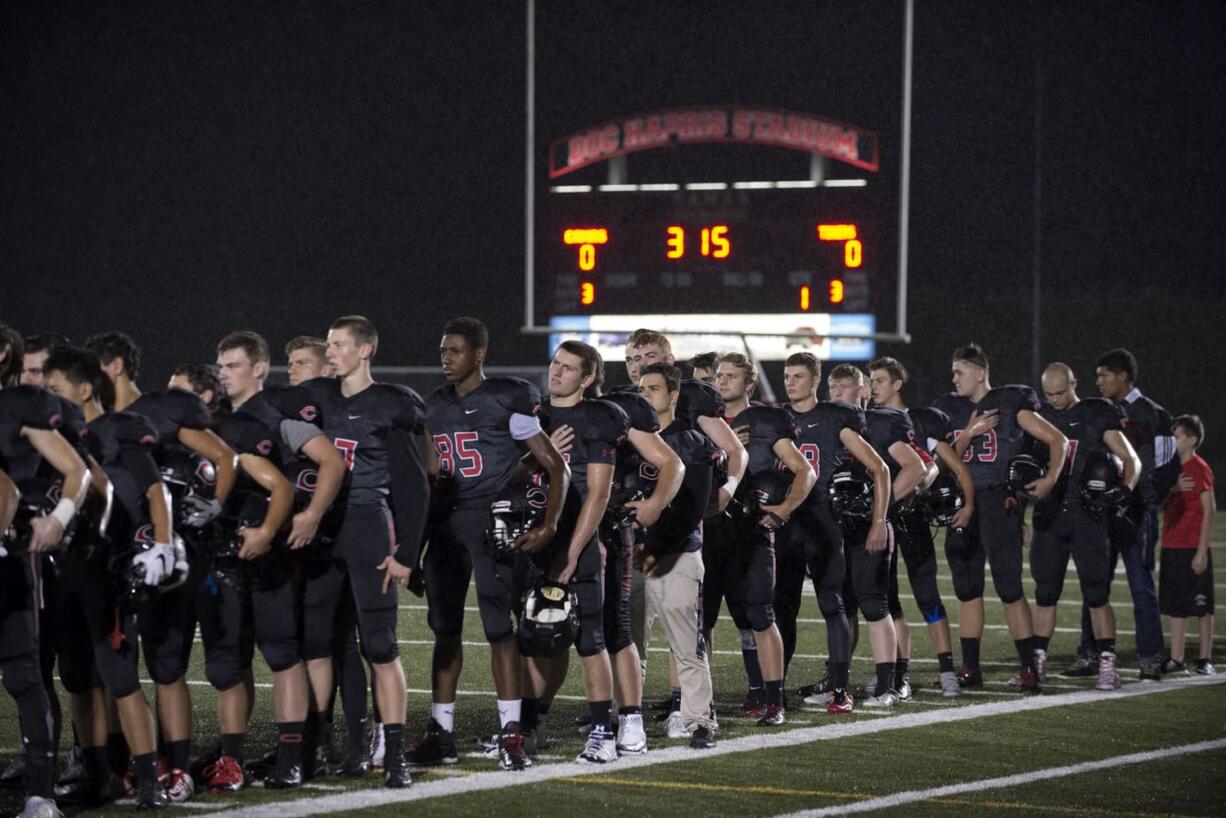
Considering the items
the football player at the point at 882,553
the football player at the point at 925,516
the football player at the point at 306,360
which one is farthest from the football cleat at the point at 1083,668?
the football player at the point at 306,360

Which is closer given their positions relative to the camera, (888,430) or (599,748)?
(599,748)

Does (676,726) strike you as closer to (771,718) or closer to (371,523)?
(771,718)

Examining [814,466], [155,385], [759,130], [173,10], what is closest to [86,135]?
[173,10]

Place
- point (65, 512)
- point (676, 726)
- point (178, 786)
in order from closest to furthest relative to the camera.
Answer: point (65, 512) → point (178, 786) → point (676, 726)

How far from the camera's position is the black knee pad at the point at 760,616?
813 centimetres

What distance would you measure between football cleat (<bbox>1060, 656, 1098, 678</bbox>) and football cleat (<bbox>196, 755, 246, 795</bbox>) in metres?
5.34

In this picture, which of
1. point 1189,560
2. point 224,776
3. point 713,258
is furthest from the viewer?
point 713,258

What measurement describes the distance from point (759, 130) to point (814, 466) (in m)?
10.7

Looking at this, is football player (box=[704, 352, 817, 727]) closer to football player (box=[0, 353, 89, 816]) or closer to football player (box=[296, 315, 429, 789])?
football player (box=[296, 315, 429, 789])

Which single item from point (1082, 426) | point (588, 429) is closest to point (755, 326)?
point (1082, 426)

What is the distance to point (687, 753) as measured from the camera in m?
7.31

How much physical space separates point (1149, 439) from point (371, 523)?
5.58 meters

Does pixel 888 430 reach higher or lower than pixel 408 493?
higher

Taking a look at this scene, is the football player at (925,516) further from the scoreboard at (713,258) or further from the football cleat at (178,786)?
the scoreboard at (713,258)
